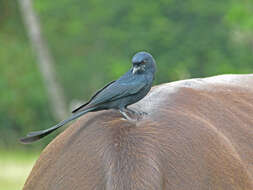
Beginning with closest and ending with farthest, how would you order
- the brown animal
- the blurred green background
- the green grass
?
the brown animal
the green grass
the blurred green background

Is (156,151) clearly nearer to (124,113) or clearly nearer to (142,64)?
(124,113)

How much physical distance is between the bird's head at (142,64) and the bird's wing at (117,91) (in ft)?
0.16

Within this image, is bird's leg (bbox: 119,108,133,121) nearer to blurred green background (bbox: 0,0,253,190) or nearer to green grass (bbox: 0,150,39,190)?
green grass (bbox: 0,150,39,190)

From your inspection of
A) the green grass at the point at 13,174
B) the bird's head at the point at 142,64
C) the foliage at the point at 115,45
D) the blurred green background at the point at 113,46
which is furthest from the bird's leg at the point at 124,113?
the foliage at the point at 115,45

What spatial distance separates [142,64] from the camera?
2.49 metres

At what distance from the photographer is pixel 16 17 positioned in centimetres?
2708

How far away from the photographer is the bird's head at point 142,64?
8.12 ft

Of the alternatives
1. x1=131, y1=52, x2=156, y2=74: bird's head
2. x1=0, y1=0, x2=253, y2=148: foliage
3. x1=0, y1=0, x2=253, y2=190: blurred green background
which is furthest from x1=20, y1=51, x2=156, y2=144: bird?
x1=0, y1=0, x2=253, y2=148: foliage

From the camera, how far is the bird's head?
247 centimetres

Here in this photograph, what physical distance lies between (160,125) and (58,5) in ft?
67.7

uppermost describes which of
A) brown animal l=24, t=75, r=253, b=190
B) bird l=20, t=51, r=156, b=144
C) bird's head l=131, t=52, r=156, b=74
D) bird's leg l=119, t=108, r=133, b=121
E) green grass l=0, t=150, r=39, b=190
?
bird's head l=131, t=52, r=156, b=74

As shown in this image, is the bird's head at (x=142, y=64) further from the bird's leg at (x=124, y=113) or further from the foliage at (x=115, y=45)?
the foliage at (x=115, y=45)

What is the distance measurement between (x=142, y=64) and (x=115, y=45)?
1968cm

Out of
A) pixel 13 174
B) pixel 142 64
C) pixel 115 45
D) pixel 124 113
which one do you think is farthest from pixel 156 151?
pixel 115 45
